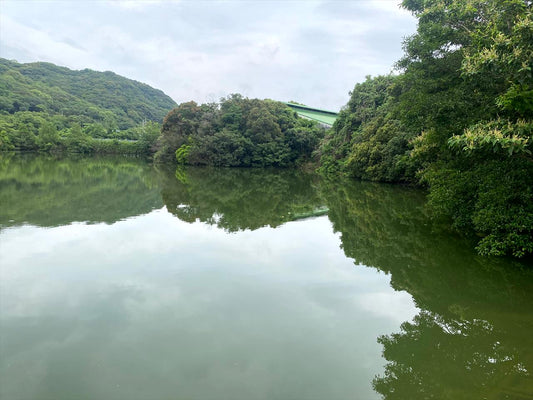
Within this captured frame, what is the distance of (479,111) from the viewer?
7.85 m

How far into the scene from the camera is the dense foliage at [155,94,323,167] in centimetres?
3688

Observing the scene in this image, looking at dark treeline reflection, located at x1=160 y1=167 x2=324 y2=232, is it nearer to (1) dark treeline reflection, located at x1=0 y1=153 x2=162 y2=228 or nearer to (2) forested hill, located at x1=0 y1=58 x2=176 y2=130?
(1) dark treeline reflection, located at x1=0 y1=153 x2=162 y2=228

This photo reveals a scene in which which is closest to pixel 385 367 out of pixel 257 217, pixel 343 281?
pixel 343 281

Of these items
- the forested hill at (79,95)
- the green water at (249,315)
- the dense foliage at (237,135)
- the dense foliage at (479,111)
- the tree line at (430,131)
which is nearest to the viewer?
the green water at (249,315)

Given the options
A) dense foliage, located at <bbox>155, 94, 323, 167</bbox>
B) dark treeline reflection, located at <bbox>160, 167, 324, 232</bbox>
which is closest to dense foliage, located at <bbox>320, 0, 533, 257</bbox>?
dark treeline reflection, located at <bbox>160, 167, 324, 232</bbox>

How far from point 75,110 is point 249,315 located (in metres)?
88.0

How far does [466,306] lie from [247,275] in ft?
11.0

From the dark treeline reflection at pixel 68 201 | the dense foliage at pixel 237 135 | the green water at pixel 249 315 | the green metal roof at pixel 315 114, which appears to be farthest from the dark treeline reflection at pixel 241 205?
the green metal roof at pixel 315 114

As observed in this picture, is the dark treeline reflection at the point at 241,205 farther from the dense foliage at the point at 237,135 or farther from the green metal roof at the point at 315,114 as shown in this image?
the green metal roof at the point at 315,114

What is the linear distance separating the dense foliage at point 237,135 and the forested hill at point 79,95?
135 ft

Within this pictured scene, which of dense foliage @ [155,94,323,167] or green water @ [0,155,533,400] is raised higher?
dense foliage @ [155,94,323,167]

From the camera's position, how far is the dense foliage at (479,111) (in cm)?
609

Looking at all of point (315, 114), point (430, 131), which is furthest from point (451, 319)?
point (315, 114)

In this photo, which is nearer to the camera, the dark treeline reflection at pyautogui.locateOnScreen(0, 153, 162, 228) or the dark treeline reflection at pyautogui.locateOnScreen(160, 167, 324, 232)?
the dark treeline reflection at pyautogui.locateOnScreen(0, 153, 162, 228)
